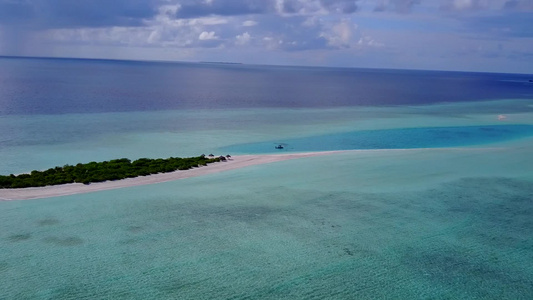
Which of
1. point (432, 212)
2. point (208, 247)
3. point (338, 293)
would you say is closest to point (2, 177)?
point (208, 247)

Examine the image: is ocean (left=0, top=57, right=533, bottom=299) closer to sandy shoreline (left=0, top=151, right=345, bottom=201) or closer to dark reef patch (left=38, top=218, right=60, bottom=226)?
dark reef patch (left=38, top=218, right=60, bottom=226)

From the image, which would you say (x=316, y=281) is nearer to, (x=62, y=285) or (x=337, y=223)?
(x=337, y=223)

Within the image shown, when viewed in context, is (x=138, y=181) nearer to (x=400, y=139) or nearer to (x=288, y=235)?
(x=288, y=235)

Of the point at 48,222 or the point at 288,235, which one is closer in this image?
the point at 288,235

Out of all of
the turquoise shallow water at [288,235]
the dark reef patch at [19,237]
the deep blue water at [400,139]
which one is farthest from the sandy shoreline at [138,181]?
the dark reef patch at [19,237]

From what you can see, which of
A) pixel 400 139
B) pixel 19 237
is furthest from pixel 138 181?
pixel 400 139

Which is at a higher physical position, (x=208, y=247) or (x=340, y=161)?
(x=340, y=161)
